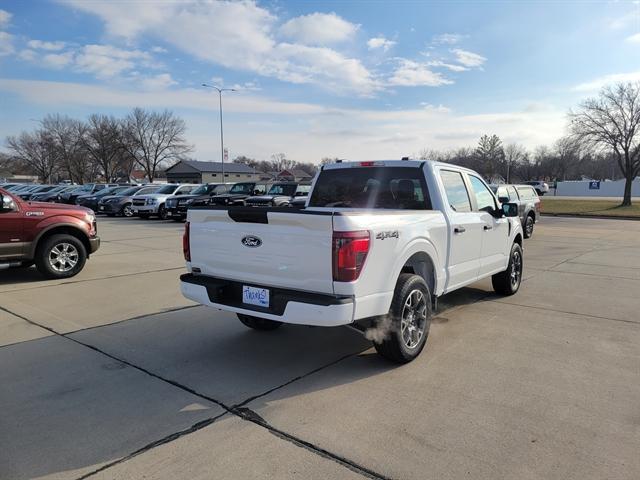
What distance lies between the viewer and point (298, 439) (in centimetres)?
315

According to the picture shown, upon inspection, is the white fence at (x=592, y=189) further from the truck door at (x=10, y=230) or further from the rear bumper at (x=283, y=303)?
the rear bumper at (x=283, y=303)

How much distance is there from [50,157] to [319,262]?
10047cm

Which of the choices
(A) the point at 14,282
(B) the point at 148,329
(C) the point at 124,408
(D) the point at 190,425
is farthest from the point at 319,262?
(A) the point at 14,282

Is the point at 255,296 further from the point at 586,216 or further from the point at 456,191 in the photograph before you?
the point at 586,216

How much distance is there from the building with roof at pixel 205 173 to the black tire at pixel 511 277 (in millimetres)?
87110

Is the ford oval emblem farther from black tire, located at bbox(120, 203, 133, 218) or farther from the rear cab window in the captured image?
black tire, located at bbox(120, 203, 133, 218)

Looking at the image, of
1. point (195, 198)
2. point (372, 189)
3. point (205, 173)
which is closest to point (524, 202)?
point (372, 189)

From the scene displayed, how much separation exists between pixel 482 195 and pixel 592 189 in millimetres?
67668

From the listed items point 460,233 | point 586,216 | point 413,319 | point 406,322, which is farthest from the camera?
point 586,216

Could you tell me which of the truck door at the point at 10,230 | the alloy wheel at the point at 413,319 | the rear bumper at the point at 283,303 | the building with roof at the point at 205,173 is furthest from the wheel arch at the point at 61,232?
the building with roof at the point at 205,173

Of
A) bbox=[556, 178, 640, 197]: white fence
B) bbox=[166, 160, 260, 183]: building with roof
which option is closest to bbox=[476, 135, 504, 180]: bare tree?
bbox=[556, 178, 640, 197]: white fence

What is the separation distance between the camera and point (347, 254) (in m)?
3.61

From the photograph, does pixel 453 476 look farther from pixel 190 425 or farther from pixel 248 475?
pixel 190 425

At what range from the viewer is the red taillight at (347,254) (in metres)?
3.60
